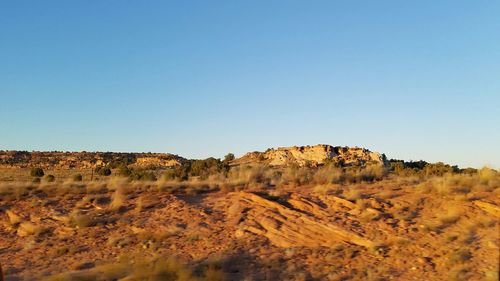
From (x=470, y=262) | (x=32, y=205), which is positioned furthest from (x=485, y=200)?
(x=32, y=205)

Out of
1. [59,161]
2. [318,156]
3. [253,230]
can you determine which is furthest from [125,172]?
[59,161]

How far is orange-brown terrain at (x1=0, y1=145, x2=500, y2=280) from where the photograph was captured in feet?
37.8

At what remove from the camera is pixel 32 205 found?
17.4m

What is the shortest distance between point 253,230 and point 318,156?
36148 millimetres

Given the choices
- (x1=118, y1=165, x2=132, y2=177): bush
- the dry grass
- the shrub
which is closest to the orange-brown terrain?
the dry grass

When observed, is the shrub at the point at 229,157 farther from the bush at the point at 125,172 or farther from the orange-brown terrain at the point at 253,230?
the orange-brown terrain at the point at 253,230

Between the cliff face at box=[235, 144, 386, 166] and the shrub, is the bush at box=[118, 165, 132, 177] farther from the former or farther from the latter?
Answer: the shrub

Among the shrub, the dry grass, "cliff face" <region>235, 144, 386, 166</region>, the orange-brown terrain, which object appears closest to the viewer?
the dry grass

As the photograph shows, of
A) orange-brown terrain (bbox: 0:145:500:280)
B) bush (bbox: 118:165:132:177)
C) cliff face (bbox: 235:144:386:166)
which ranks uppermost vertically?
cliff face (bbox: 235:144:386:166)

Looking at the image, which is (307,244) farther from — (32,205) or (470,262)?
(32,205)

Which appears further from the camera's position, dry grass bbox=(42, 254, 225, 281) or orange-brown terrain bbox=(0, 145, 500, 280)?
orange-brown terrain bbox=(0, 145, 500, 280)

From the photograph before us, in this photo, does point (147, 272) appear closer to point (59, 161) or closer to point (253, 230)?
point (253, 230)

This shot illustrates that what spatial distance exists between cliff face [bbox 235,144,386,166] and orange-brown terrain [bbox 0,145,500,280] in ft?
86.8

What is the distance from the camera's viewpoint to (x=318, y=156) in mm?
49875
